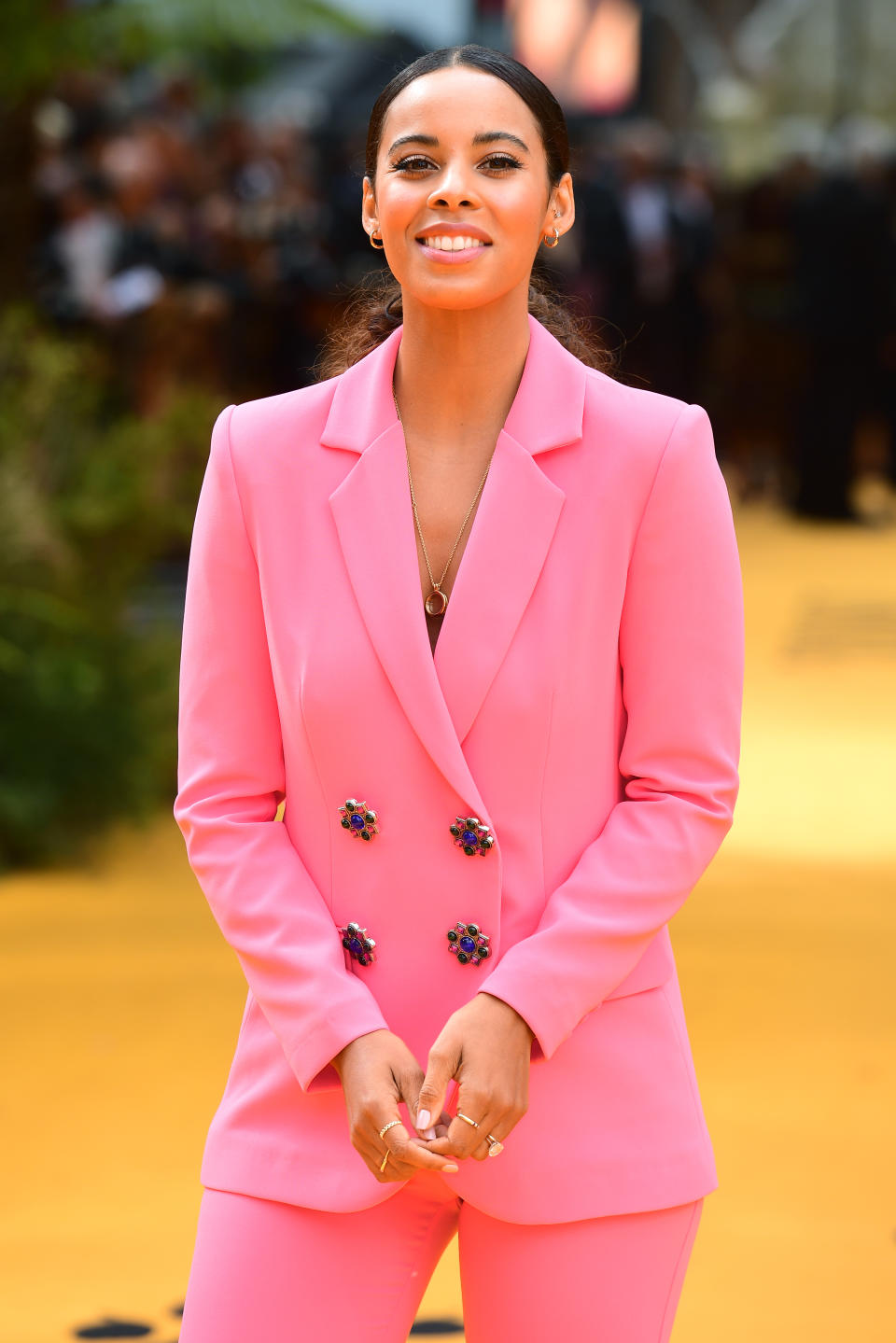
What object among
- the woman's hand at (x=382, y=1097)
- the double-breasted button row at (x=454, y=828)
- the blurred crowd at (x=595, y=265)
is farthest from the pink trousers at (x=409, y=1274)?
the blurred crowd at (x=595, y=265)

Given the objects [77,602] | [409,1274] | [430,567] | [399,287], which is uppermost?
[399,287]

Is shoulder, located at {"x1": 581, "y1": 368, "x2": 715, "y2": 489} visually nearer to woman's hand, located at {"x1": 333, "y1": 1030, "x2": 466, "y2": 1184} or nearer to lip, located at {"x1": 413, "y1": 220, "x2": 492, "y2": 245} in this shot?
lip, located at {"x1": 413, "y1": 220, "x2": 492, "y2": 245}

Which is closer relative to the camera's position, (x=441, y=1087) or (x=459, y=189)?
(x=441, y=1087)

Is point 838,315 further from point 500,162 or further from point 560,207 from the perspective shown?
point 500,162

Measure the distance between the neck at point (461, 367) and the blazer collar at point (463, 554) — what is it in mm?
28

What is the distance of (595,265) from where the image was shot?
46.6 feet

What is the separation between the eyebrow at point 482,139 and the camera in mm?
1908

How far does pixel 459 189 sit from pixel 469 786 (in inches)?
21.3

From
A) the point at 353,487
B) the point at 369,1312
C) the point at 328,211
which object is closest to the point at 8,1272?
the point at 369,1312

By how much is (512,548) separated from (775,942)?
4.09 m

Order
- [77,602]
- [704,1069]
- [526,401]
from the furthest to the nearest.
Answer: [77,602] < [704,1069] < [526,401]

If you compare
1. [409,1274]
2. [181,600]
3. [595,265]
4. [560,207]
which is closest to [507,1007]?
[409,1274]

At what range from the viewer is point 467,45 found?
1989mm

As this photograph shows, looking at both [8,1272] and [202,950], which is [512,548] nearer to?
[8,1272]
